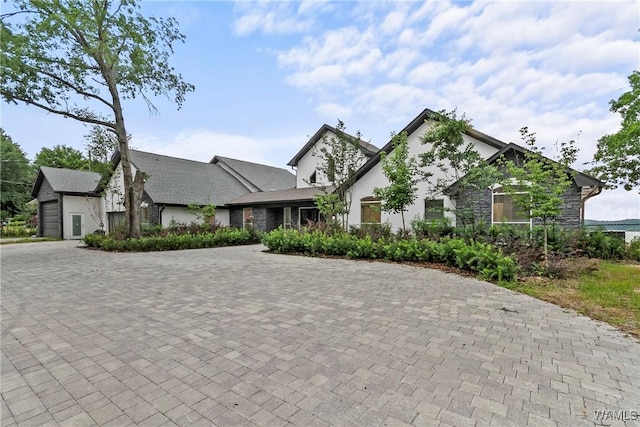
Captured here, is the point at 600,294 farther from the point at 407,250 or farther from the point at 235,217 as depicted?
the point at 235,217

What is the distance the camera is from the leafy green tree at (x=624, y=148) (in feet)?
55.1

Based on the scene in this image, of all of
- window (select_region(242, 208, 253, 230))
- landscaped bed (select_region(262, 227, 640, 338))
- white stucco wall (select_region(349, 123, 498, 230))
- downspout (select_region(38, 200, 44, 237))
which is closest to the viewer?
landscaped bed (select_region(262, 227, 640, 338))

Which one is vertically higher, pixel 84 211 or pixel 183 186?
pixel 183 186

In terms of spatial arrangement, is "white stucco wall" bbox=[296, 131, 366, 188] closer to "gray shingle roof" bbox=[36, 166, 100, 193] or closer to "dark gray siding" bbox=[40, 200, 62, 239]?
"gray shingle roof" bbox=[36, 166, 100, 193]

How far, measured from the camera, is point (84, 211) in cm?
2169

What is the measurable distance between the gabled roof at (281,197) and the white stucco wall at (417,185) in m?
2.20

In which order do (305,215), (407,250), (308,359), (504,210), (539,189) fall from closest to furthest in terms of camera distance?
(308,359) < (539,189) < (407,250) < (504,210) < (305,215)

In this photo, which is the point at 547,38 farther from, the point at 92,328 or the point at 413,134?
the point at 92,328

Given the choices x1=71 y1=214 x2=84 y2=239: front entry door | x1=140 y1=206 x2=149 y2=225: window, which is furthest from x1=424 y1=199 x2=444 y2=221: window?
x1=71 y1=214 x2=84 y2=239: front entry door

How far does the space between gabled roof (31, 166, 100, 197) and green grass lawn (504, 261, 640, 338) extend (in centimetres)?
2602

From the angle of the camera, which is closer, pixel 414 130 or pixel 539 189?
pixel 539 189

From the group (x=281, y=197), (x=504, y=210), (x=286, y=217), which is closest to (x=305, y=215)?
(x=286, y=217)

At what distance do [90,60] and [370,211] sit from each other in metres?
13.6

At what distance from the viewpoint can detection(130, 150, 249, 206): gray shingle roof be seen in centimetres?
1814
